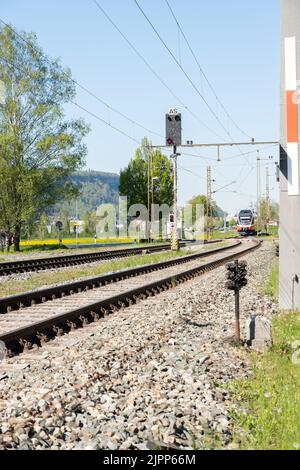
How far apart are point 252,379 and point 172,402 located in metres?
1.66

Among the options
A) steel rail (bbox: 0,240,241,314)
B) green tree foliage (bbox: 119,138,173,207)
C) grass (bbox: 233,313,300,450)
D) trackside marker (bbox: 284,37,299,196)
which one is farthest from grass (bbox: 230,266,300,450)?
green tree foliage (bbox: 119,138,173,207)

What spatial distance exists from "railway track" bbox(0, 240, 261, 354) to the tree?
69.0 feet

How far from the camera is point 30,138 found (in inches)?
1628

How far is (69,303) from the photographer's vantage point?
1363 centimetres

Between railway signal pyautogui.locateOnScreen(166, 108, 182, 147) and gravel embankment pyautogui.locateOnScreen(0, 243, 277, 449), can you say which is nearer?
gravel embankment pyautogui.locateOnScreen(0, 243, 277, 449)

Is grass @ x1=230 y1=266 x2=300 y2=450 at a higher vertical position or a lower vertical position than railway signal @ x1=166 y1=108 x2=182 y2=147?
lower

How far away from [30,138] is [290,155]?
3131 centimetres

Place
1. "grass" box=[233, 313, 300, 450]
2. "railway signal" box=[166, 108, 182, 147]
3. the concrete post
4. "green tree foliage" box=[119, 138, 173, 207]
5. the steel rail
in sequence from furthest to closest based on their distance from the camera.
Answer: "green tree foliage" box=[119, 138, 173, 207]
"railway signal" box=[166, 108, 182, 147]
the steel rail
the concrete post
"grass" box=[233, 313, 300, 450]

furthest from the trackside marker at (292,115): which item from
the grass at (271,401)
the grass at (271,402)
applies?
the grass at (271,402)

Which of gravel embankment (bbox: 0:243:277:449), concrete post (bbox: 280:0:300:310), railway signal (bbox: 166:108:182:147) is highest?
railway signal (bbox: 166:108:182:147)

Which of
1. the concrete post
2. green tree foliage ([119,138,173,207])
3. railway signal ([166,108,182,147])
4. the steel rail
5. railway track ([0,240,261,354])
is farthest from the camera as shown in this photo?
green tree foliage ([119,138,173,207])

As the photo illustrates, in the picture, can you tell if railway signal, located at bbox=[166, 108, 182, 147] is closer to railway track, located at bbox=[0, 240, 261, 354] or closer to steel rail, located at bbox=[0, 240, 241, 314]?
steel rail, located at bbox=[0, 240, 241, 314]

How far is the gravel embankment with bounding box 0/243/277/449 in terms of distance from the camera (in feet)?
16.8

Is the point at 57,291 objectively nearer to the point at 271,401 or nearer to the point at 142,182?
the point at 271,401
